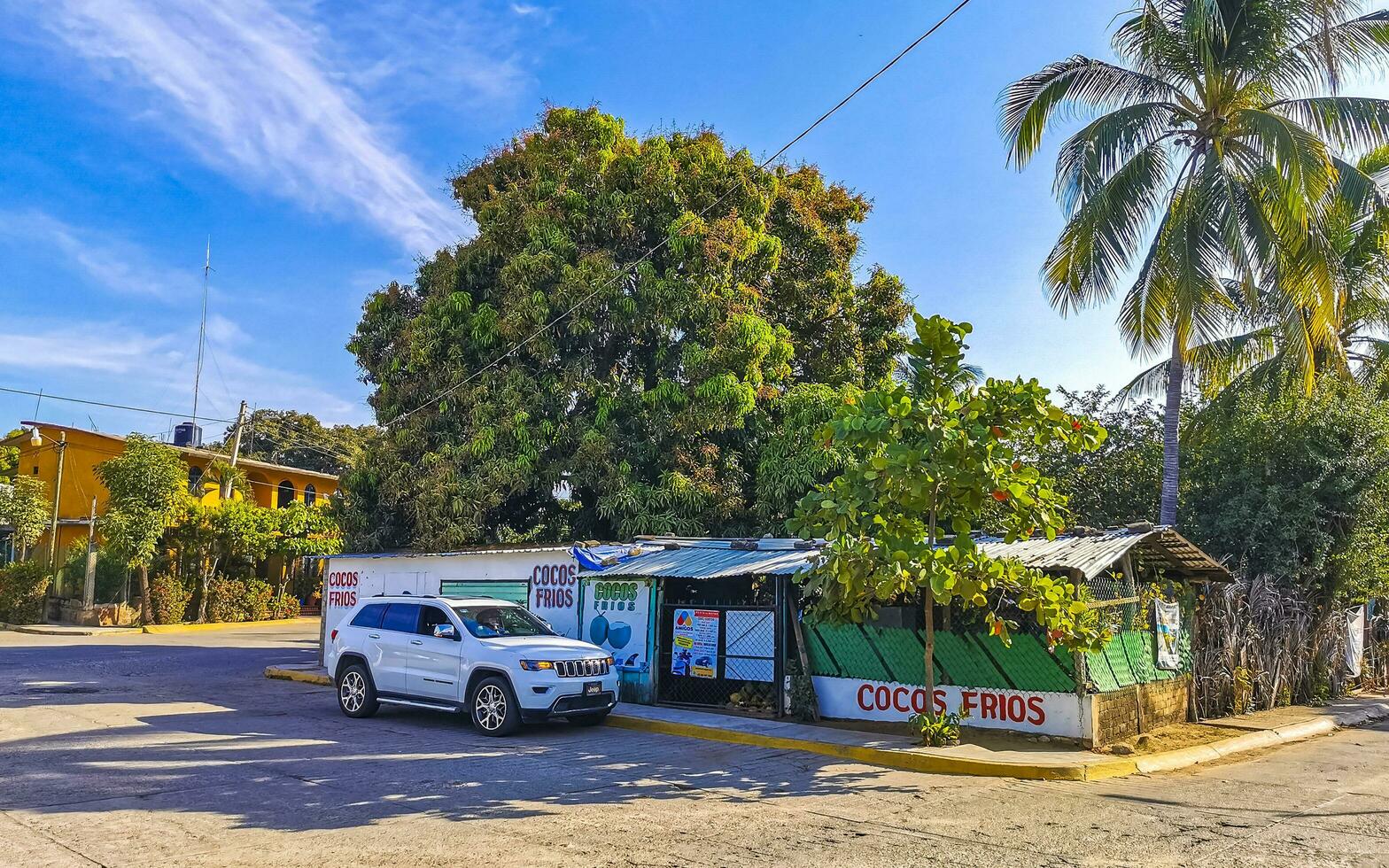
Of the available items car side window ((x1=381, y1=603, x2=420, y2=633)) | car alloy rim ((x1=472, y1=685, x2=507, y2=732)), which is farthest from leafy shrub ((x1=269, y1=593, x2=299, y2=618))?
car alloy rim ((x1=472, y1=685, x2=507, y2=732))

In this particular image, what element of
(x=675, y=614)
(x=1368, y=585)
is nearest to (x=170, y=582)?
(x=675, y=614)

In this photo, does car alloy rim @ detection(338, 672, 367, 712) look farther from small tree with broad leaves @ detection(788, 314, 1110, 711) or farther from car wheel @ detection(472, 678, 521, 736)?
small tree with broad leaves @ detection(788, 314, 1110, 711)

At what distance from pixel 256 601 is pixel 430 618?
92.4 ft

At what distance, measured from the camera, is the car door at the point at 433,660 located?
12.8 metres

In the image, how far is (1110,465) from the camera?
22.4 metres

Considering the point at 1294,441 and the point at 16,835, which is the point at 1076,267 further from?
the point at 16,835

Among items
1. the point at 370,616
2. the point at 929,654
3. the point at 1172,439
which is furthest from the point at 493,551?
the point at 1172,439

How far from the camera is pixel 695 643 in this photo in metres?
15.1

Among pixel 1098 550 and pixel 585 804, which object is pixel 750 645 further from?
pixel 585 804

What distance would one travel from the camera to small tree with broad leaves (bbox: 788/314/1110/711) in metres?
10.6

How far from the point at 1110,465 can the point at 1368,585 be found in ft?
17.8

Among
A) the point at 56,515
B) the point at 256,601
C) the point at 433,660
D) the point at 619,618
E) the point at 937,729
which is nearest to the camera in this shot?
the point at 937,729

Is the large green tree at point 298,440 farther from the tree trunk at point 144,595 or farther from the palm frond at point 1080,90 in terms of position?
the palm frond at point 1080,90

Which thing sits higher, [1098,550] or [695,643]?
[1098,550]
